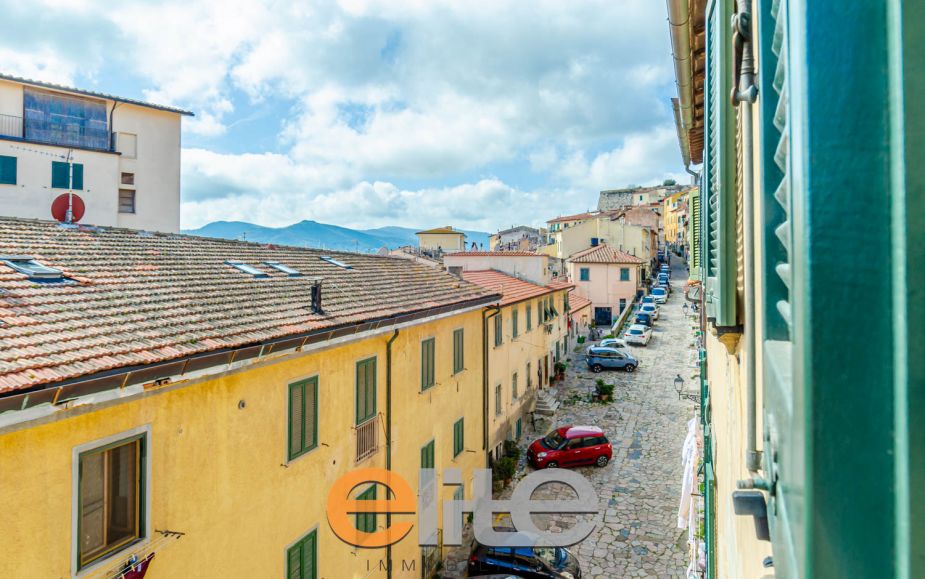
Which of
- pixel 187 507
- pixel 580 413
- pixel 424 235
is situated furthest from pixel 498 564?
pixel 424 235

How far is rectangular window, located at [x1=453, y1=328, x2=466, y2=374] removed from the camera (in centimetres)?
1588

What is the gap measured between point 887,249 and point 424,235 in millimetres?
73344

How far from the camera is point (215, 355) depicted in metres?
6.98

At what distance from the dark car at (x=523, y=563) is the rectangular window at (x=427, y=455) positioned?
252cm

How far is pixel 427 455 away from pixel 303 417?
551cm

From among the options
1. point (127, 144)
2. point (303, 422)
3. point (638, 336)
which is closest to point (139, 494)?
point (303, 422)

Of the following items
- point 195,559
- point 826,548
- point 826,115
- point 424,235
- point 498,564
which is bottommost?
point 498,564

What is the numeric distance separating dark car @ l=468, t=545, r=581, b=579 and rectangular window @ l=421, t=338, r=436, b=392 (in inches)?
174

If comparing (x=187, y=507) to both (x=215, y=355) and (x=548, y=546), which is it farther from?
(x=548, y=546)

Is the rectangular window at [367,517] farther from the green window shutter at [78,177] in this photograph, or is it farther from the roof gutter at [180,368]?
the green window shutter at [78,177]

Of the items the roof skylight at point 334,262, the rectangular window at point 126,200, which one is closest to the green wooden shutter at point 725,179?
the roof skylight at point 334,262

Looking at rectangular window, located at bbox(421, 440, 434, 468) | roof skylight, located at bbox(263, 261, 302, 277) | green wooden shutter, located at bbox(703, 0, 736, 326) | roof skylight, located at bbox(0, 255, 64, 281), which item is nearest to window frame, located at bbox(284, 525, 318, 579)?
rectangular window, located at bbox(421, 440, 434, 468)

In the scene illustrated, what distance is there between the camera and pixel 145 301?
7914 mm

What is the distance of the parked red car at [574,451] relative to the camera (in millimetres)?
20688
